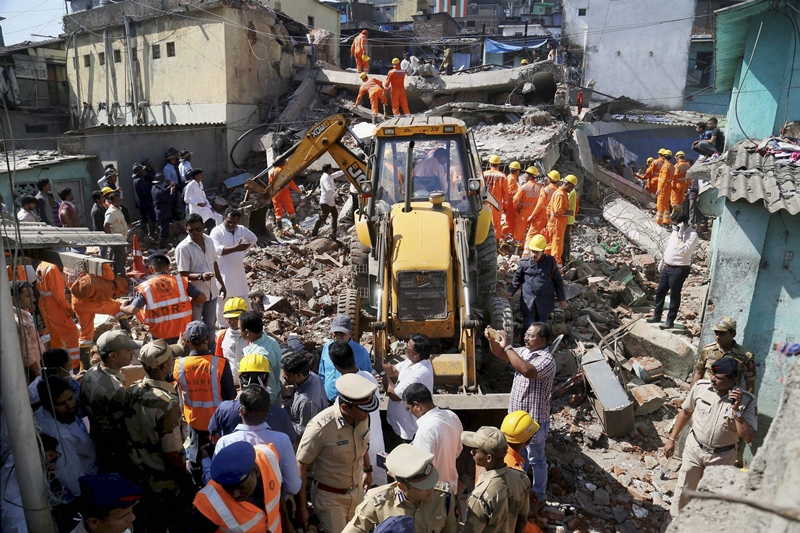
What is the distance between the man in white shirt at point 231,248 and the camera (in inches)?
273

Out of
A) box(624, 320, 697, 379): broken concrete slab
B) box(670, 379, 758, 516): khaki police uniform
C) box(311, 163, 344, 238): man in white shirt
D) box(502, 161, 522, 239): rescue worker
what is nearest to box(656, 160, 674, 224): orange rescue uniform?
box(502, 161, 522, 239): rescue worker

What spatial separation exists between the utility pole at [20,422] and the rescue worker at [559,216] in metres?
8.07

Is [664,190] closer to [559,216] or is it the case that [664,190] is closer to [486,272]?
[559,216]

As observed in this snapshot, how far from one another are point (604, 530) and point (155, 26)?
19.2 meters

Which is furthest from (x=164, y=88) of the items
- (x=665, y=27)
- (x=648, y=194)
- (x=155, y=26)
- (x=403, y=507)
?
(x=665, y=27)

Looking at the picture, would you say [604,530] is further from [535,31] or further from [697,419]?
[535,31]

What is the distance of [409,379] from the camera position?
438 cm

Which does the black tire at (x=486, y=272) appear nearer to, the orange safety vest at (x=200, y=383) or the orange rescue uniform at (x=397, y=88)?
the orange safety vest at (x=200, y=383)

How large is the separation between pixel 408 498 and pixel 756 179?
16.0ft

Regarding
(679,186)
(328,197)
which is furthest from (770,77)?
(328,197)

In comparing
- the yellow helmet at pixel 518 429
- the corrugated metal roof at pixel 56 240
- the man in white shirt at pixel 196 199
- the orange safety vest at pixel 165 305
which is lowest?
the yellow helmet at pixel 518 429

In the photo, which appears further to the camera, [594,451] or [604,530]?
[594,451]

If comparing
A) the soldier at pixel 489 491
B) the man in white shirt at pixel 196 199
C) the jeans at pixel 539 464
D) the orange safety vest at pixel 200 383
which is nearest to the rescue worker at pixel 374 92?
the man in white shirt at pixel 196 199

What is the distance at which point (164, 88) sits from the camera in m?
19.2
